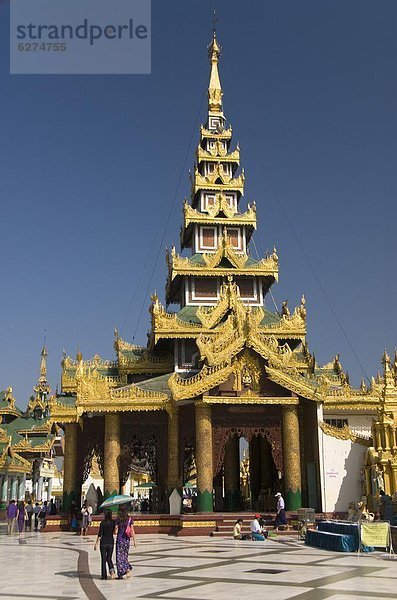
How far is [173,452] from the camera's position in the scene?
93.0ft

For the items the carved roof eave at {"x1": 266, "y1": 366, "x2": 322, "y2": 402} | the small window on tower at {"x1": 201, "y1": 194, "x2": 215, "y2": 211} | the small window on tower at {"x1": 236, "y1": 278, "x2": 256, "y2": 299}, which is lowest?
the carved roof eave at {"x1": 266, "y1": 366, "x2": 322, "y2": 402}

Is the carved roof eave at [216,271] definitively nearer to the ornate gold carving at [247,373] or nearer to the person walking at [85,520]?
the ornate gold carving at [247,373]

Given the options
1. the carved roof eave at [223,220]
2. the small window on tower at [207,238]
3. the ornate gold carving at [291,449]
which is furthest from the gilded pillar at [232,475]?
the carved roof eave at [223,220]

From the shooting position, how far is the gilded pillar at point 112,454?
27656mm

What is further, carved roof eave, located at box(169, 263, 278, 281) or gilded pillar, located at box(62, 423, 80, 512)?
carved roof eave, located at box(169, 263, 278, 281)

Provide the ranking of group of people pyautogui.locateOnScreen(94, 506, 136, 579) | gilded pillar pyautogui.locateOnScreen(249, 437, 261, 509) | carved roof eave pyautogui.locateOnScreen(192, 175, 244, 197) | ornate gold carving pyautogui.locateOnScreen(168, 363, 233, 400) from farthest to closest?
carved roof eave pyautogui.locateOnScreen(192, 175, 244, 197), gilded pillar pyautogui.locateOnScreen(249, 437, 261, 509), ornate gold carving pyautogui.locateOnScreen(168, 363, 233, 400), group of people pyautogui.locateOnScreen(94, 506, 136, 579)

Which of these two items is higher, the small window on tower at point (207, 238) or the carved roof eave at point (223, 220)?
the carved roof eave at point (223, 220)

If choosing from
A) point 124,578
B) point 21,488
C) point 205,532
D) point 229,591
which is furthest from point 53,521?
point 21,488

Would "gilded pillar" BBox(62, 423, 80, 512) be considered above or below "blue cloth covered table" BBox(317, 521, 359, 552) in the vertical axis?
above

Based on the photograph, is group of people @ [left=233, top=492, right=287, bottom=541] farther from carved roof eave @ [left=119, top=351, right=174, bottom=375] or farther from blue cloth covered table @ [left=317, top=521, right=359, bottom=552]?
carved roof eave @ [left=119, top=351, right=174, bottom=375]

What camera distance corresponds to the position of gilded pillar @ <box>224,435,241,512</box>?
30984 millimetres

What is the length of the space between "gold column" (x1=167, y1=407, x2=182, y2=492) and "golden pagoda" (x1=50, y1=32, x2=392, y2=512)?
1.6 inches

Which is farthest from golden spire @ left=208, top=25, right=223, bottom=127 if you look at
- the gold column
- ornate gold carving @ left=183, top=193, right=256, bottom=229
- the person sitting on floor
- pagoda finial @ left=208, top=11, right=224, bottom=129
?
the person sitting on floor

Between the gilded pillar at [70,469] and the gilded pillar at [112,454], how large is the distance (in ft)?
9.85
